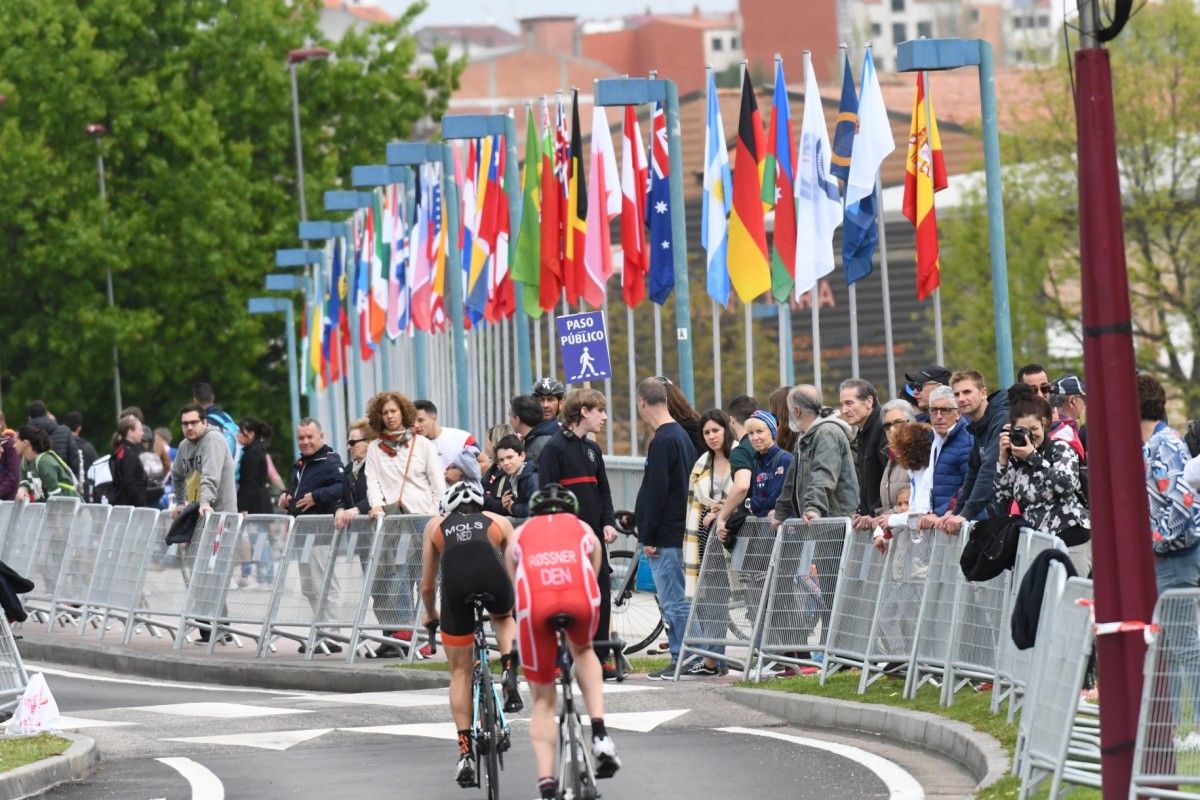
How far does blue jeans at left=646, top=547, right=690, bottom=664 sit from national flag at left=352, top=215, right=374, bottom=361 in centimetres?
2438

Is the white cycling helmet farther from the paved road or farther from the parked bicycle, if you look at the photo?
the paved road

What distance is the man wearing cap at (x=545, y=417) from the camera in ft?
62.6

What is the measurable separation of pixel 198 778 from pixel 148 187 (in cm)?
4323

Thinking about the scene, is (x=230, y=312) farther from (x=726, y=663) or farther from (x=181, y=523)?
(x=726, y=663)

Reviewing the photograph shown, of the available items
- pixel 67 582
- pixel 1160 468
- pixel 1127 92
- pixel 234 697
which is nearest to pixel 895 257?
pixel 1127 92

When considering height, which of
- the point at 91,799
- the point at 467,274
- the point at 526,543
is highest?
the point at 467,274

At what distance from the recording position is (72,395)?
5650 centimetres

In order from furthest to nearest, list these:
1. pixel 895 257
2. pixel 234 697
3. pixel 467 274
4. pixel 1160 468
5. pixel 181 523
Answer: pixel 895 257 < pixel 467 274 < pixel 181 523 < pixel 234 697 < pixel 1160 468

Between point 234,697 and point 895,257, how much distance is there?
6328 cm

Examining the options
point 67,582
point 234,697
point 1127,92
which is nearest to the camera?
point 234,697

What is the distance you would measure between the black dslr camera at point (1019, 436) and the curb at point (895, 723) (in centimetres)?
143

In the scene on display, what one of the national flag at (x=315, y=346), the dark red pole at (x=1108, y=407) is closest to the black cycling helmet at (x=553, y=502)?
the dark red pole at (x=1108, y=407)

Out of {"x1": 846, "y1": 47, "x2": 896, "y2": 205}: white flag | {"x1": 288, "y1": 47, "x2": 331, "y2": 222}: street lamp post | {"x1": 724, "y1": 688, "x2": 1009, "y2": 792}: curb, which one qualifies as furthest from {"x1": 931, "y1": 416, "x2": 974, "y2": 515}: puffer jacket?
{"x1": 288, "y1": 47, "x2": 331, "y2": 222}: street lamp post

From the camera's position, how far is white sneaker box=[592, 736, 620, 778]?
35.1 feet
